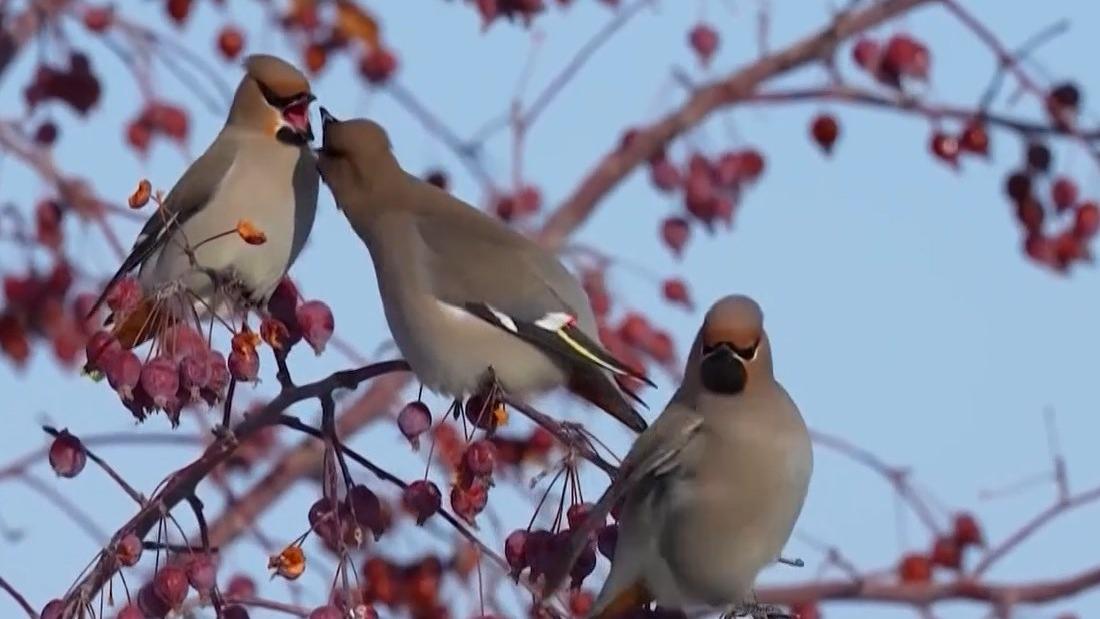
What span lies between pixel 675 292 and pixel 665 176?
0.89 ft

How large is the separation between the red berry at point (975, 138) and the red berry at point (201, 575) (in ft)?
9.60

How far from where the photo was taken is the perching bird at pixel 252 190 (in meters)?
3.70

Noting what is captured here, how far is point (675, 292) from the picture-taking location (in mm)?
5770

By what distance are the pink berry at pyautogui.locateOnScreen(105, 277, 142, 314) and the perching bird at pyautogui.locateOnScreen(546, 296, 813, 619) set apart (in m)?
0.67

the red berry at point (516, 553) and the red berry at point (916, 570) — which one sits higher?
the red berry at point (916, 570)

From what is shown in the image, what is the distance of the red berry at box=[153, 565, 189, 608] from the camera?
8.82 feet

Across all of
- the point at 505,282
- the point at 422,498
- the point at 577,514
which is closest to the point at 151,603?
the point at 422,498

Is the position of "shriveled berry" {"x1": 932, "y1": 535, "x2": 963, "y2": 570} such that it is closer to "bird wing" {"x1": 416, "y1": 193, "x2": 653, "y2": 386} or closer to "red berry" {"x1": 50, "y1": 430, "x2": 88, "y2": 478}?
"bird wing" {"x1": 416, "y1": 193, "x2": 653, "y2": 386}

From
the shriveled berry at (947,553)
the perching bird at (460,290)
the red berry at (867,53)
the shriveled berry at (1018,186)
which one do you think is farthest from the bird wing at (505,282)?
the shriveled berry at (947,553)

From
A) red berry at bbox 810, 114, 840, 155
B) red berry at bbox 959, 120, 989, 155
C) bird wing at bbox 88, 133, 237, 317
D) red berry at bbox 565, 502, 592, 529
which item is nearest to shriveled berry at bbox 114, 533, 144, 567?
red berry at bbox 565, 502, 592, 529

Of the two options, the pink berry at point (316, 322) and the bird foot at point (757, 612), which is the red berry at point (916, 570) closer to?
the bird foot at point (757, 612)

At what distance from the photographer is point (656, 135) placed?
5758 millimetres

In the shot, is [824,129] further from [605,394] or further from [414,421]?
[414,421]

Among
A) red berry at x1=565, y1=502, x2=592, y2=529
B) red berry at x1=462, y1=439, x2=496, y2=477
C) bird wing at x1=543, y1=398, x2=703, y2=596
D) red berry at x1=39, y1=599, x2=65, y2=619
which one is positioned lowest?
red berry at x1=39, y1=599, x2=65, y2=619
